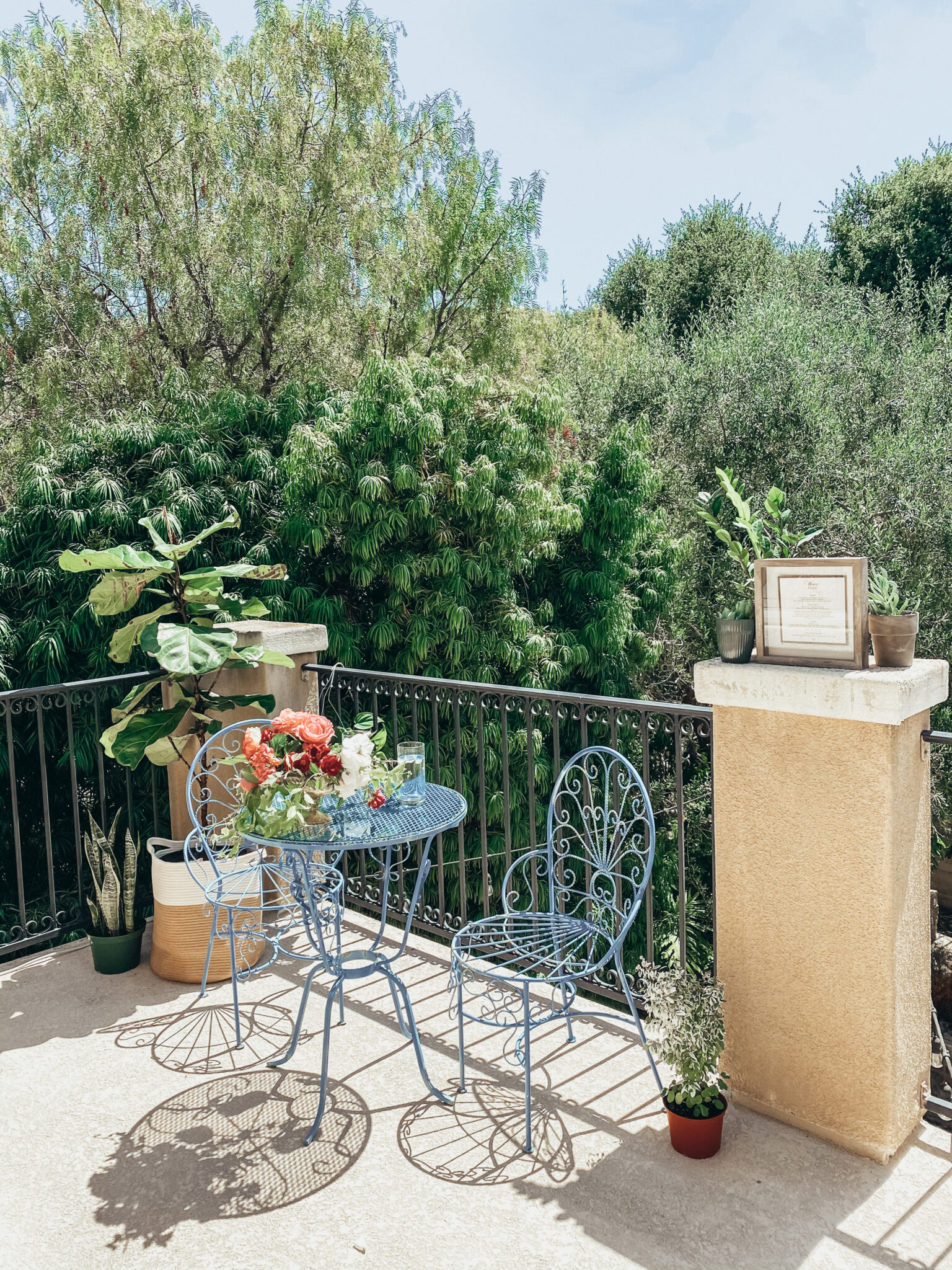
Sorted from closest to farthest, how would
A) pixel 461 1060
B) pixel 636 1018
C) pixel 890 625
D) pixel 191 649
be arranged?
1. pixel 890 625
2. pixel 636 1018
3. pixel 461 1060
4. pixel 191 649

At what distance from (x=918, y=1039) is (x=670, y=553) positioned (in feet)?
22.7

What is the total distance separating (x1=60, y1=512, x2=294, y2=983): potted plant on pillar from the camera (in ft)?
11.5

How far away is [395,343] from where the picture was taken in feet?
32.3

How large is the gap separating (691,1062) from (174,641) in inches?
92.2

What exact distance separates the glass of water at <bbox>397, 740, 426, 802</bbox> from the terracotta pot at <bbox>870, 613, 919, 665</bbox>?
53.6 inches

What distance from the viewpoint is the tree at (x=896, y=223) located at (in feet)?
A: 46.1

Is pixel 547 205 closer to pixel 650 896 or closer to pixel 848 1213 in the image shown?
pixel 650 896

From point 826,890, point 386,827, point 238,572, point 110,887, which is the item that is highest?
point 238,572

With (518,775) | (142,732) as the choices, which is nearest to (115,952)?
(142,732)

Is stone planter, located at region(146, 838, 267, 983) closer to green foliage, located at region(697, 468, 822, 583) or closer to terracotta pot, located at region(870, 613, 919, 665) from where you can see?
green foliage, located at region(697, 468, 822, 583)

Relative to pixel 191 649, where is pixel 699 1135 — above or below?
below

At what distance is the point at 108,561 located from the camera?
138 inches

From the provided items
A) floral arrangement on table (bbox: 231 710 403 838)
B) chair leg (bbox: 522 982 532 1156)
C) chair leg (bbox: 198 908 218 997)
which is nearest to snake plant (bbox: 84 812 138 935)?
chair leg (bbox: 198 908 218 997)

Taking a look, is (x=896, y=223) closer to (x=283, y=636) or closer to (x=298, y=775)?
(x=283, y=636)
